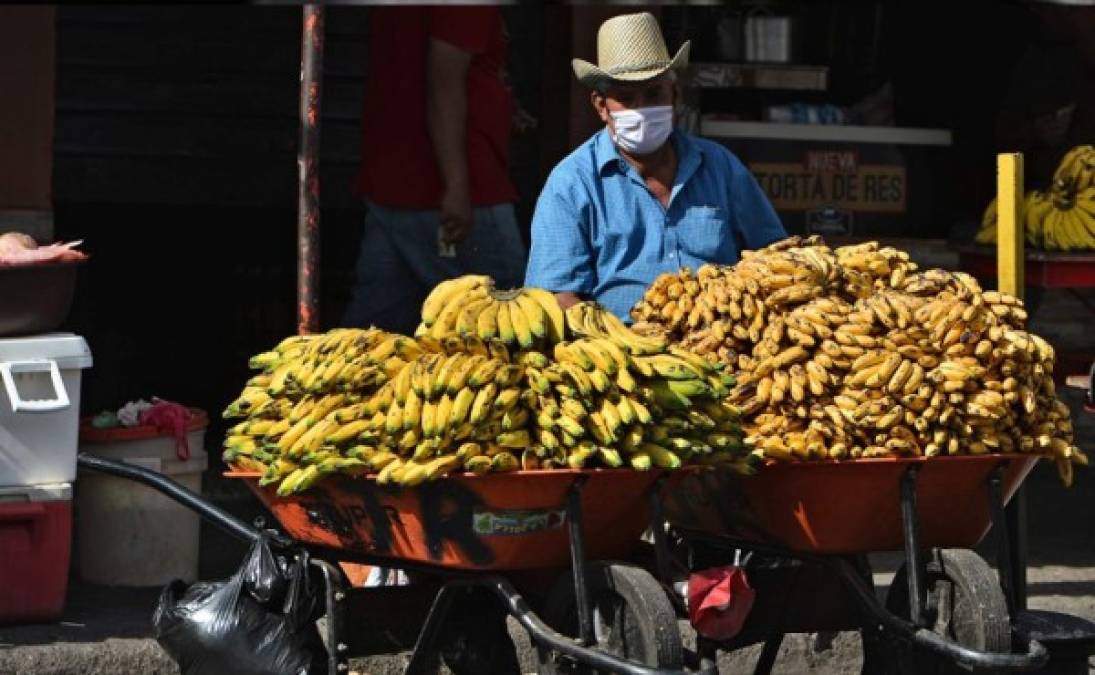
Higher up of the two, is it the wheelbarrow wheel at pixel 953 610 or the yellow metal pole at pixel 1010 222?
the yellow metal pole at pixel 1010 222

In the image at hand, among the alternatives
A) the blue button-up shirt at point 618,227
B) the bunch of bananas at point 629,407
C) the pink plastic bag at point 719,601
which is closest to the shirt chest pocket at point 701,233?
the blue button-up shirt at point 618,227

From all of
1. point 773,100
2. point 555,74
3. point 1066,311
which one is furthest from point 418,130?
point 1066,311

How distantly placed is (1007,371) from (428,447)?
145 centimetres

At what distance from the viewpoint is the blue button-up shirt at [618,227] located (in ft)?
21.1

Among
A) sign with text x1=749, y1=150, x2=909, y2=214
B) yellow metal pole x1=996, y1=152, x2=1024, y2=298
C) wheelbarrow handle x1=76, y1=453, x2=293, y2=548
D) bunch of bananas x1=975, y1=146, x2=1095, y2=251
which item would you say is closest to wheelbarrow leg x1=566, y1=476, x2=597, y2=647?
wheelbarrow handle x1=76, y1=453, x2=293, y2=548

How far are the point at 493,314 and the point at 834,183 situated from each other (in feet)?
16.8

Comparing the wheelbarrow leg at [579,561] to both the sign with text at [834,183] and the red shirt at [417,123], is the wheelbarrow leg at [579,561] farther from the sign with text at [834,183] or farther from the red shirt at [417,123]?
Answer: the sign with text at [834,183]

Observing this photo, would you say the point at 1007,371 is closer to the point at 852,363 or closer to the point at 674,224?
the point at 852,363

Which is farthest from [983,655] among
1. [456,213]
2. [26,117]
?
[26,117]

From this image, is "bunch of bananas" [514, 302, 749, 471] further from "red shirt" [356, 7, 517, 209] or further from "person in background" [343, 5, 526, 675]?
"red shirt" [356, 7, 517, 209]

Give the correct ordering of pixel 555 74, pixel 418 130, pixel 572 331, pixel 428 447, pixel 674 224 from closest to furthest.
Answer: pixel 428 447 → pixel 572 331 → pixel 674 224 → pixel 418 130 → pixel 555 74

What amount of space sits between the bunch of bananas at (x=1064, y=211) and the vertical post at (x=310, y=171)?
2767 mm

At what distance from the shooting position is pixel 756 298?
5730 mm

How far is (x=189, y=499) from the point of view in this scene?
19.0 feet
